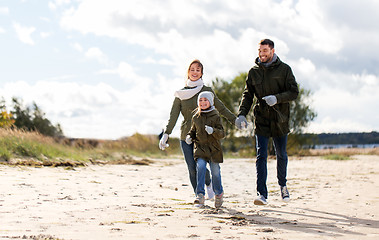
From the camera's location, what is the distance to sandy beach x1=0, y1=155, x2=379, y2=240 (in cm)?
430

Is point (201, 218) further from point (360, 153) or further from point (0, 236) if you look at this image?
point (360, 153)

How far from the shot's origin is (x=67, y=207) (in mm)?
5727

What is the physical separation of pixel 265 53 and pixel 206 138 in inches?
53.7

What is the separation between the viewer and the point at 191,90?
20.1ft

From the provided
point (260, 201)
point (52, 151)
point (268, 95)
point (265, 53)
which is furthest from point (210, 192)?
point (52, 151)

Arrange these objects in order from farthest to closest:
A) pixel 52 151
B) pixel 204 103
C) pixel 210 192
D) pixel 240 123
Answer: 1. pixel 52 151
2. pixel 210 192
3. pixel 240 123
4. pixel 204 103

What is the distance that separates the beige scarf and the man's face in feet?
2.75

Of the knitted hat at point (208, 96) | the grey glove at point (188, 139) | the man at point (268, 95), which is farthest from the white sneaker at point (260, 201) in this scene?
the knitted hat at point (208, 96)

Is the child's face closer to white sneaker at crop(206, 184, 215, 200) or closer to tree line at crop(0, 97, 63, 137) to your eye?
white sneaker at crop(206, 184, 215, 200)

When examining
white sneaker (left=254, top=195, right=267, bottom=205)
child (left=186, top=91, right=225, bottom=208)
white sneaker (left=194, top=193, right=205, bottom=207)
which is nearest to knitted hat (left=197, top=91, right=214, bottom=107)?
child (left=186, top=91, right=225, bottom=208)

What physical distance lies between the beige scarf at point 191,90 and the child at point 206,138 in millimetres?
312

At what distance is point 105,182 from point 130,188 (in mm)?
959

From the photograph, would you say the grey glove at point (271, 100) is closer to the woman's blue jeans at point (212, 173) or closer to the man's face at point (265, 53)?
the man's face at point (265, 53)

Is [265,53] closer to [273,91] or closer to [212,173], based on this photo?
[273,91]
